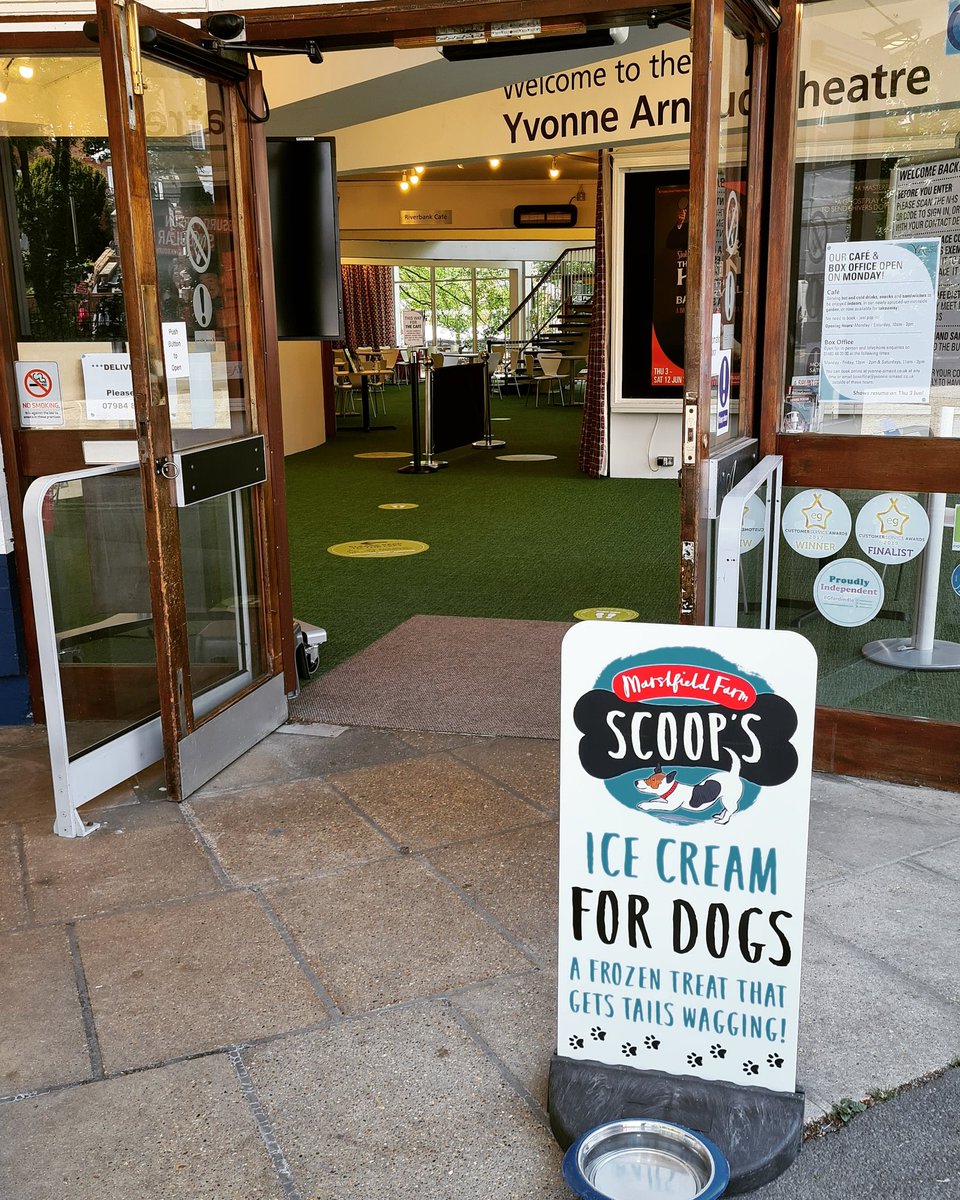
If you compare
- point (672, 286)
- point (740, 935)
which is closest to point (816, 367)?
point (740, 935)

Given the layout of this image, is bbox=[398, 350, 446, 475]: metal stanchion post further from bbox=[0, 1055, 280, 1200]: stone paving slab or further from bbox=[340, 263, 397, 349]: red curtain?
bbox=[340, 263, 397, 349]: red curtain

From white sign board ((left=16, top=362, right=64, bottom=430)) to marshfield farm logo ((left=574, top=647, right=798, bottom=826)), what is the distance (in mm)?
2542

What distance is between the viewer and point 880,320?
10.1 ft

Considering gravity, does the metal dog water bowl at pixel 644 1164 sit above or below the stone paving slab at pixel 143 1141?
above

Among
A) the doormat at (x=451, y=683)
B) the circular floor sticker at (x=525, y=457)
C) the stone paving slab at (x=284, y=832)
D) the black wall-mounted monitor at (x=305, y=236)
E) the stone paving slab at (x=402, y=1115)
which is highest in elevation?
the black wall-mounted monitor at (x=305, y=236)

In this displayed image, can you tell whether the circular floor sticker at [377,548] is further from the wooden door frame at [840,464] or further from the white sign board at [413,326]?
the white sign board at [413,326]

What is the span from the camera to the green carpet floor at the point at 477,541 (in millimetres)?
5254

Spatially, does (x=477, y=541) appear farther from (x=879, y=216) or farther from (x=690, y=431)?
(x=690, y=431)

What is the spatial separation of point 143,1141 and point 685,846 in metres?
1.03

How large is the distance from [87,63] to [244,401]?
1106 millimetres

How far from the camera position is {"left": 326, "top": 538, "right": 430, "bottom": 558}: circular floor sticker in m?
6.38

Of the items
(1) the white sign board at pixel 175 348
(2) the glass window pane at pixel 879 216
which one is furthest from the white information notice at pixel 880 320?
(1) the white sign board at pixel 175 348

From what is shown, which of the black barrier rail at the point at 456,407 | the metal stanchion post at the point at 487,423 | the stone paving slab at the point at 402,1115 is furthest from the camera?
the metal stanchion post at the point at 487,423

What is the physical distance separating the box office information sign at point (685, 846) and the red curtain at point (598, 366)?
7.13m
